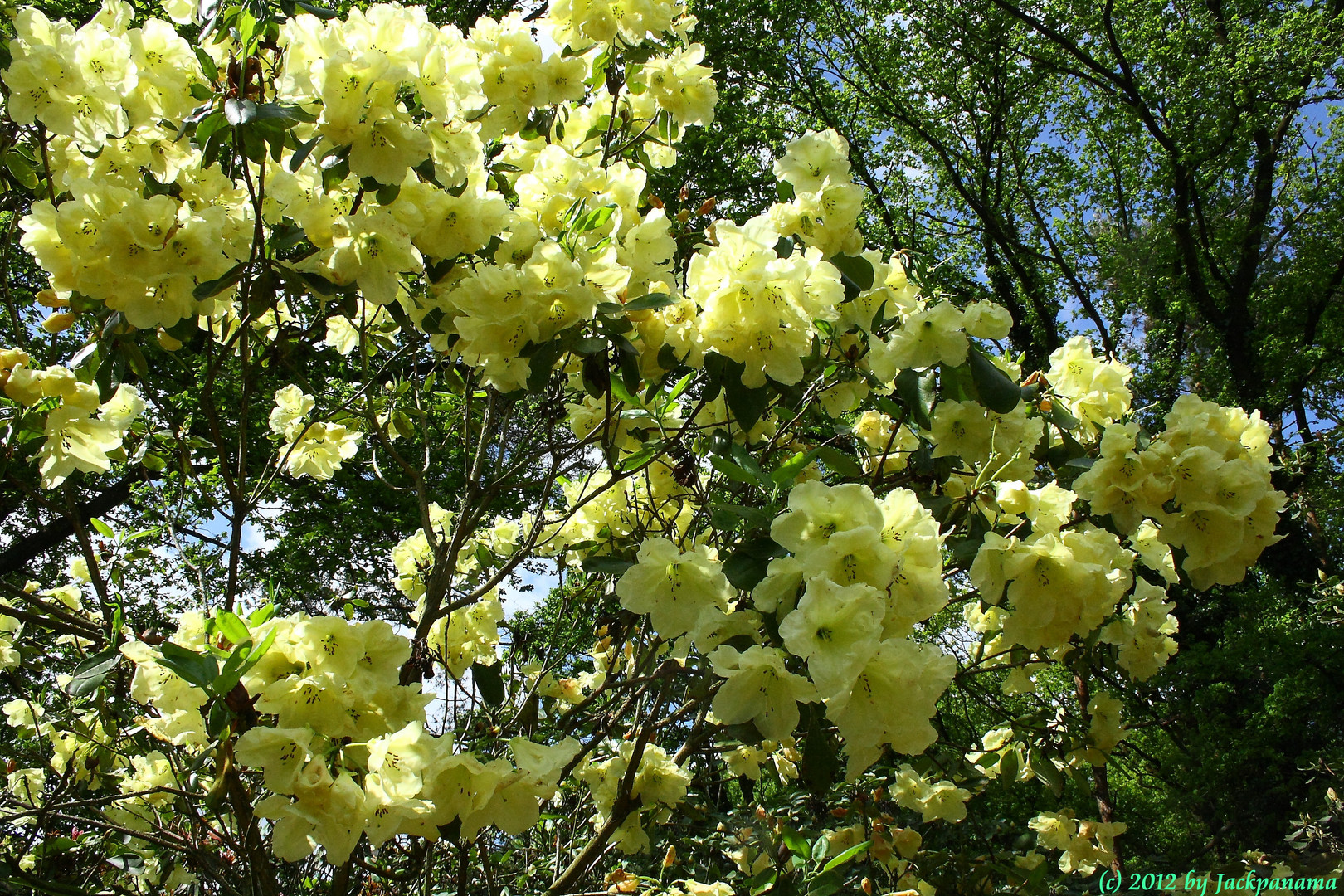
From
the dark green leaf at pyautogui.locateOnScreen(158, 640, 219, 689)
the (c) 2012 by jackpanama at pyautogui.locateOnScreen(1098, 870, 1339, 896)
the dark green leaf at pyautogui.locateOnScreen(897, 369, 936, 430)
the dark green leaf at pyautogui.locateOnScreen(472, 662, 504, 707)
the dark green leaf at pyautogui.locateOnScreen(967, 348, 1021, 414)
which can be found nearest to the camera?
the dark green leaf at pyautogui.locateOnScreen(158, 640, 219, 689)

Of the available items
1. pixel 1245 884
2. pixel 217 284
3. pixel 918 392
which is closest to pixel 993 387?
pixel 918 392

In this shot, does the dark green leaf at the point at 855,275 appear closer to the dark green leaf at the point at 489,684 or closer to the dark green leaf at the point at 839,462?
the dark green leaf at the point at 839,462

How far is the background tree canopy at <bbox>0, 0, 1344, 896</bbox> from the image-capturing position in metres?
2.22

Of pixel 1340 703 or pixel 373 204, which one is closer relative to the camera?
pixel 373 204

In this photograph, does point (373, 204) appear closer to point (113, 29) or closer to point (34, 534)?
point (113, 29)

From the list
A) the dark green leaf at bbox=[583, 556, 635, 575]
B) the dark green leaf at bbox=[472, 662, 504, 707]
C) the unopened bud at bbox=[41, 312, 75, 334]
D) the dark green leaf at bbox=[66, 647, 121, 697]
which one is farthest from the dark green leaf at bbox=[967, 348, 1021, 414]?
the unopened bud at bbox=[41, 312, 75, 334]

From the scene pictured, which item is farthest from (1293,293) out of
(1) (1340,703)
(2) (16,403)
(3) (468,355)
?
(2) (16,403)

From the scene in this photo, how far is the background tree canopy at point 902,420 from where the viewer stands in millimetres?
2225

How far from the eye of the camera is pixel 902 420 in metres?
1.79

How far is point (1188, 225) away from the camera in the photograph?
9.95 meters

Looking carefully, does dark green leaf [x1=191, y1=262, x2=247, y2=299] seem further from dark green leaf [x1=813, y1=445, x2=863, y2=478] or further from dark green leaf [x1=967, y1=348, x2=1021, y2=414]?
dark green leaf [x1=967, y1=348, x2=1021, y2=414]

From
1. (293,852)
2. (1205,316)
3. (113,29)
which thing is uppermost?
(1205,316)

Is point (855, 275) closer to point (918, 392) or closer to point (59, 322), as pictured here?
point (918, 392)

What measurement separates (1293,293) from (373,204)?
12.2m
